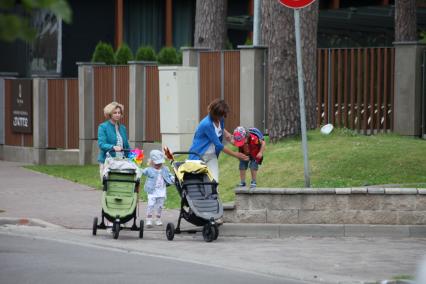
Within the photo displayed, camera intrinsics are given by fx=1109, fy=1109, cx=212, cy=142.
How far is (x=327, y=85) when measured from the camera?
2114 centimetres

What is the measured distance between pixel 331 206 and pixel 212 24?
13567mm

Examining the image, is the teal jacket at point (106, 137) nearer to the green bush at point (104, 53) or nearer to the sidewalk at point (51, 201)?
the sidewalk at point (51, 201)

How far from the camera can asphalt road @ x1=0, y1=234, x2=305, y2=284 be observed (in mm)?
9680

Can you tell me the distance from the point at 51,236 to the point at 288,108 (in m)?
6.16

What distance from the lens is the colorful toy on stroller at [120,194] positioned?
13039 millimetres

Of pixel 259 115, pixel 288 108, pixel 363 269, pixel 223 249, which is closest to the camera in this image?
pixel 363 269

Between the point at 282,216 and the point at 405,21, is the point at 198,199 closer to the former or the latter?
the point at 282,216

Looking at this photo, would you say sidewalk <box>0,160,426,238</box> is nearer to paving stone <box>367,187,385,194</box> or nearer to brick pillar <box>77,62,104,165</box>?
paving stone <box>367,187,385,194</box>

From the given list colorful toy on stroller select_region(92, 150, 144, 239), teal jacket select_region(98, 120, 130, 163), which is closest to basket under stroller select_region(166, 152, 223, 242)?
colorful toy on stroller select_region(92, 150, 144, 239)

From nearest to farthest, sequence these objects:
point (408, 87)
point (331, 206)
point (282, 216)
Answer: point (331, 206)
point (282, 216)
point (408, 87)

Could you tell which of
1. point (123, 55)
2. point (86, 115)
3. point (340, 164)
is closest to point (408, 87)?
point (340, 164)

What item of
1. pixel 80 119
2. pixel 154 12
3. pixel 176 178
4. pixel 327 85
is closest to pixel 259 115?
pixel 327 85

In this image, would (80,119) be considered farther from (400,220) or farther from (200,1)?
(400,220)

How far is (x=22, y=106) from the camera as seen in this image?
2788cm
